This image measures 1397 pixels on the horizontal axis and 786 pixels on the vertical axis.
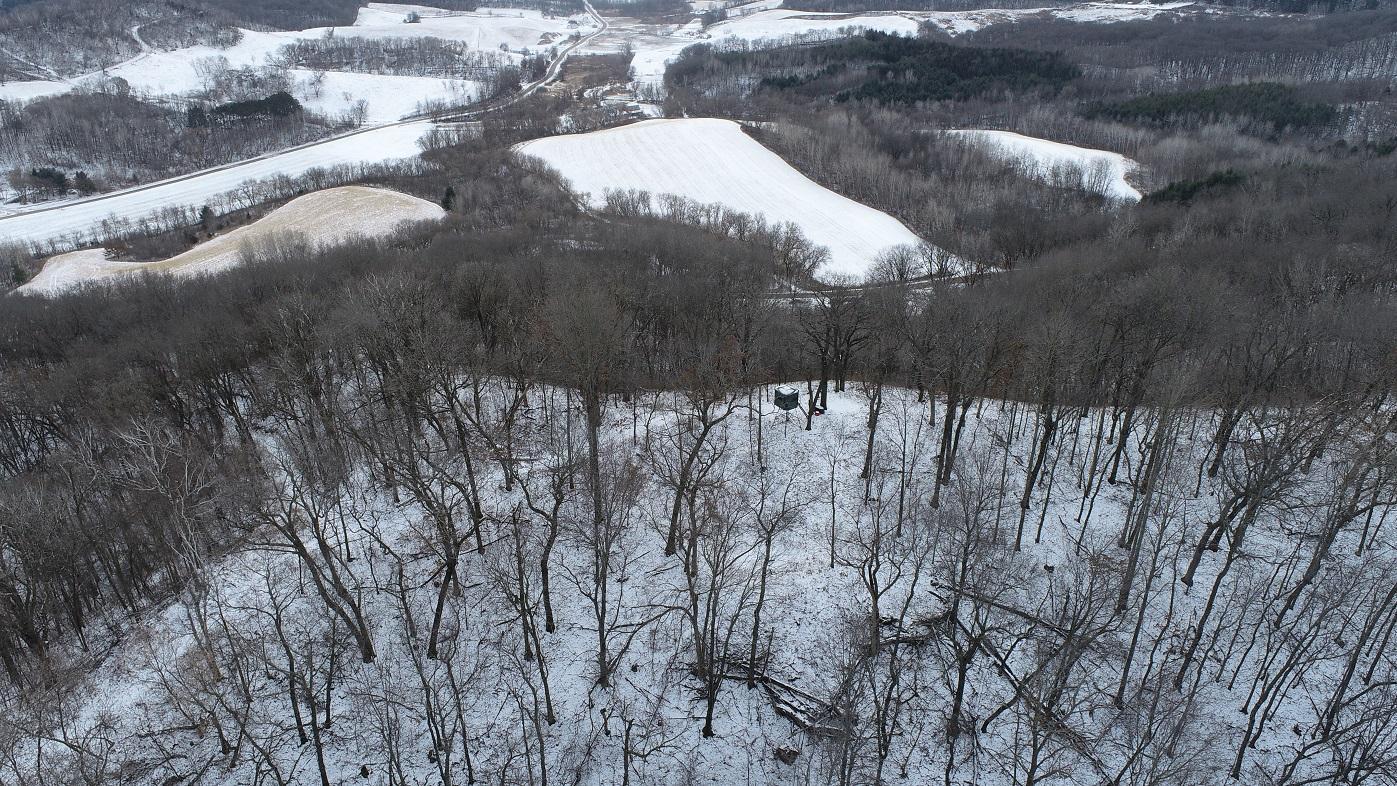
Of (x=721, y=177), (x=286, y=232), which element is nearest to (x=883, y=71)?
(x=721, y=177)

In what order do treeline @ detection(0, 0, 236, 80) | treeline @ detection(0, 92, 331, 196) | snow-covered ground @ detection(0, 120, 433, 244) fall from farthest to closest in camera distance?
treeline @ detection(0, 0, 236, 80)
treeline @ detection(0, 92, 331, 196)
snow-covered ground @ detection(0, 120, 433, 244)

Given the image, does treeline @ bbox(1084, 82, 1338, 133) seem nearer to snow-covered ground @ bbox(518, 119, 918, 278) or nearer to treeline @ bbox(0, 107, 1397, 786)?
snow-covered ground @ bbox(518, 119, 918, 278)

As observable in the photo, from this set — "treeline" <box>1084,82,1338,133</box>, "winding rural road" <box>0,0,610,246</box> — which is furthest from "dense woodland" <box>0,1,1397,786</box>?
"treeline" <box>1084,82,1338,133</box>

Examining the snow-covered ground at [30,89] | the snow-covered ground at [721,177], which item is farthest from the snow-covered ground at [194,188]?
the snow-covered ground at [30,89]

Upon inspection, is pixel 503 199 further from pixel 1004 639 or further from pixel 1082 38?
pixel 1082 38

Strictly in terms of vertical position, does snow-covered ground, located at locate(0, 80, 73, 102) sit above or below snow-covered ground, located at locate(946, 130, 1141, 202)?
above

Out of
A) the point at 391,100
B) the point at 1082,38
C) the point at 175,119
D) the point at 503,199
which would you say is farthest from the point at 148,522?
the point at 1082,38

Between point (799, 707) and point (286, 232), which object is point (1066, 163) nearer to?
point (286, 232)
